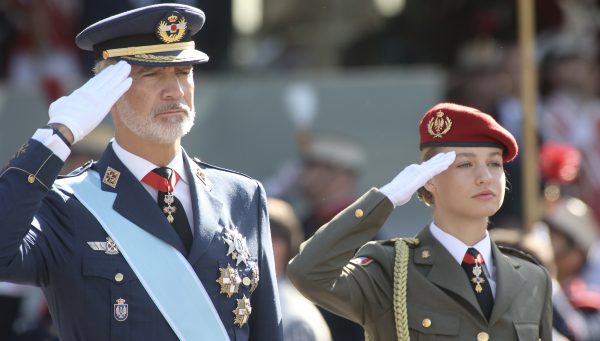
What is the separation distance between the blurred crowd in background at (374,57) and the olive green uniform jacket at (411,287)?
3451 mm

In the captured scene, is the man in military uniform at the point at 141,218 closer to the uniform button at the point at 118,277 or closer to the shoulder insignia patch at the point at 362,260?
the uniform button at the point at 118,277

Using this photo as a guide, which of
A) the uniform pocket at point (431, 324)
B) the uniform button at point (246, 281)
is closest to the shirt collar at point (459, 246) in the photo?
the uniform pocket at point (431, 324)

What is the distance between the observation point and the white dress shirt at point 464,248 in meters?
4.86

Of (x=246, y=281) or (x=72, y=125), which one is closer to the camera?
(x=72, y=125)

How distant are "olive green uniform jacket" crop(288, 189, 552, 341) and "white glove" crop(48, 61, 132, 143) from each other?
780 mm

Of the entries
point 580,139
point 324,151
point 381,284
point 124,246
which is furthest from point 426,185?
point 580,139

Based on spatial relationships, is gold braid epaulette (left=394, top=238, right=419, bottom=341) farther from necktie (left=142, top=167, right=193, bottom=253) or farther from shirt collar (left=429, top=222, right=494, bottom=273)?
necktie (left=142, top=167, right=193, bottom=253)

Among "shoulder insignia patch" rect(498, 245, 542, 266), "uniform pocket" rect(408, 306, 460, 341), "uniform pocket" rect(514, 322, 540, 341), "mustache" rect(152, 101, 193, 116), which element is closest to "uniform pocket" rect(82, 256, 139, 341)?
"mustache" rect(152, 101, 193, 116)

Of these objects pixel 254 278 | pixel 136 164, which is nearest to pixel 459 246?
pixel 254 278

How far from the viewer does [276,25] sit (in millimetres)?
10172

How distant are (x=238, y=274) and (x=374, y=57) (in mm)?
5543

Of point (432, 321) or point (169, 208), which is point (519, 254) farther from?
point (169, 208)

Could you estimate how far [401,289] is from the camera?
4.75 meters

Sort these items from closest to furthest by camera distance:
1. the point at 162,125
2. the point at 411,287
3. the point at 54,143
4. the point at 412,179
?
1. the point at 54,143
2. the point at 162,125
3. the point at 412,179
4. the point at 411,287
